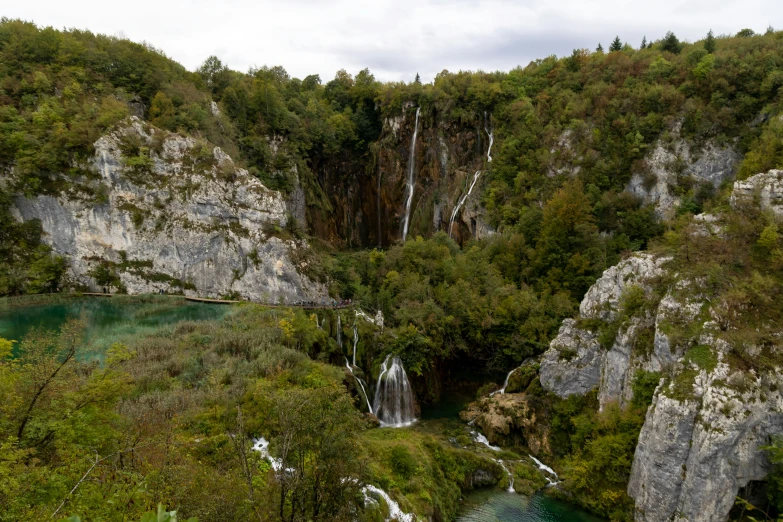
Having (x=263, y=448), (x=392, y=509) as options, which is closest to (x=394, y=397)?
(x=392, y=509)

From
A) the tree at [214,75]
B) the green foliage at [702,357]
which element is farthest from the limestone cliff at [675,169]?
the tree at [214,75]

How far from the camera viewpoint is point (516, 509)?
719 inches

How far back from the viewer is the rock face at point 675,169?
3275cm

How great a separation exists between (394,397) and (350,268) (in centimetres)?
1248

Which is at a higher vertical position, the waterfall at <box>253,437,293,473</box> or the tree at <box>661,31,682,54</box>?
the tree at <box>661,31,682,54</box>

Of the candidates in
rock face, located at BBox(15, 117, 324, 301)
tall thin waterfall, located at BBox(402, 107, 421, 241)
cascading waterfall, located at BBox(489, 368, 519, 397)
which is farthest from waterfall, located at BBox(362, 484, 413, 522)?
tall thin waterfall, located at BBox(402, 107, 421, 241)

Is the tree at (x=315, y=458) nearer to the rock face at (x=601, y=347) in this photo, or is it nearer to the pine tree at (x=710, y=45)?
the rock face at (x=601, y=347)

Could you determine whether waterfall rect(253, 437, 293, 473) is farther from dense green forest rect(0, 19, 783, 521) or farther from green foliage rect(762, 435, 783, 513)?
green foliage rect(762, 435, 783, 513)

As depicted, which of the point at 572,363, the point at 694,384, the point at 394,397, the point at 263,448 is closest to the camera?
the point at 263,448

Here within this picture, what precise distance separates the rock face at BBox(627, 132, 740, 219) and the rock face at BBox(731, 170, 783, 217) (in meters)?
11.2

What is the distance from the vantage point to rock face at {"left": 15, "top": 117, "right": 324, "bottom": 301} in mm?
36219

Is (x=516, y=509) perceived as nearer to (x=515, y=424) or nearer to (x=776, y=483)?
(x=515, y=424)

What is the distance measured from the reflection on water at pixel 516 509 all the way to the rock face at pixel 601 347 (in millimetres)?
5032

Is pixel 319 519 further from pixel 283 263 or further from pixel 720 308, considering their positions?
pixel 283 263
